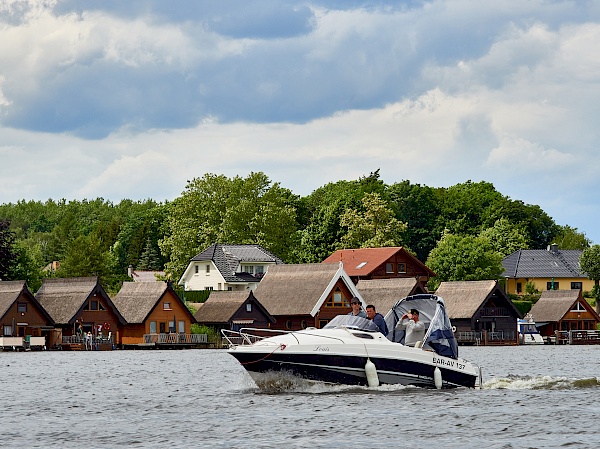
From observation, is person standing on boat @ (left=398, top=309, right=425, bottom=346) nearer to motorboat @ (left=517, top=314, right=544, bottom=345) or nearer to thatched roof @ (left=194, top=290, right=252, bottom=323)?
thatched roof @ (left=194, top=290, right=252, bottom=323)

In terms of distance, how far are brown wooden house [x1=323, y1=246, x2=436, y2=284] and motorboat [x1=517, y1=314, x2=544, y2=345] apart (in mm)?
10997

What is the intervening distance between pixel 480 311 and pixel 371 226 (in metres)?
26.6

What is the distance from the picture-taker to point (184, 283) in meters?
132

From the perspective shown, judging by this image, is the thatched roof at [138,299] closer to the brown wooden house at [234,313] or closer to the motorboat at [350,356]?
the brown wooden house at [234,313]

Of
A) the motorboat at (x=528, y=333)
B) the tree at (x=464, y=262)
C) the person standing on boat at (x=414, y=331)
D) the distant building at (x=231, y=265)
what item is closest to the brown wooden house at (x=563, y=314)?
the motorboat at (x=528, y=333)

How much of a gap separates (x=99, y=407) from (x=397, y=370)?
8776 mm

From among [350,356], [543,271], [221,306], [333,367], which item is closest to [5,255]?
[221,306]

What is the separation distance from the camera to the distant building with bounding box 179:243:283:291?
126312 mm

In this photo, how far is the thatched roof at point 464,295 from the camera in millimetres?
114875

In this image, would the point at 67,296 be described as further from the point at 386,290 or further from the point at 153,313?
the point at 386,290

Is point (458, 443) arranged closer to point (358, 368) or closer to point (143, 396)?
point (358, 368)

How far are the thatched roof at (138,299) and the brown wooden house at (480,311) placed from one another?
26569 millimetres

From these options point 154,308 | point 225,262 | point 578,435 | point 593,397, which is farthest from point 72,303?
point 578,435

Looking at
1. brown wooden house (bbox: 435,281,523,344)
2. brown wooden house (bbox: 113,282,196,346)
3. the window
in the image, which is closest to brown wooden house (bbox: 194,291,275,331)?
brown wooden house (bbox: 113,282,196,346)
